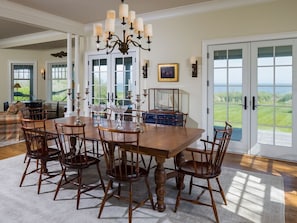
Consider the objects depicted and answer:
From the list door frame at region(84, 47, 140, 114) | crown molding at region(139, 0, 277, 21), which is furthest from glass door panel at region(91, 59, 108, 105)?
crown molding at region(139, 0, 277, 21)

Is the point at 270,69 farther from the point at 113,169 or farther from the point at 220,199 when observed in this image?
the point at 113,169

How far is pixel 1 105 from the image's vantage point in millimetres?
9203

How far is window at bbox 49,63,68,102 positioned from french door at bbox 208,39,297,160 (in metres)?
6.13

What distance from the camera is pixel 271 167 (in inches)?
155

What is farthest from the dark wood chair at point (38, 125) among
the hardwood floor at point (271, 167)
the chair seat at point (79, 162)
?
the hardwood floor at point (271, 167)

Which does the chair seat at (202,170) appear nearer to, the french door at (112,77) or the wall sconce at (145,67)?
the wall sconce at (145,67)

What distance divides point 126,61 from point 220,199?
164 inches

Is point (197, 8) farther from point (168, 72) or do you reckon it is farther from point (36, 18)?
point (36, 18)

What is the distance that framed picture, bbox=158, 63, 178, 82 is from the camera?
5.27 metres

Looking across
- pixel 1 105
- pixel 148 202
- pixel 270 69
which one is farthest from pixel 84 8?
pixel 1 105

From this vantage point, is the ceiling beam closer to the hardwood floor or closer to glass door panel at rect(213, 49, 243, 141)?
the hardwood floor

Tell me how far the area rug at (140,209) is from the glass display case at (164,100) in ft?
7.33

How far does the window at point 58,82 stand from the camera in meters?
9.20

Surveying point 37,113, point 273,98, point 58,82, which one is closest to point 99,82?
point 37,113
